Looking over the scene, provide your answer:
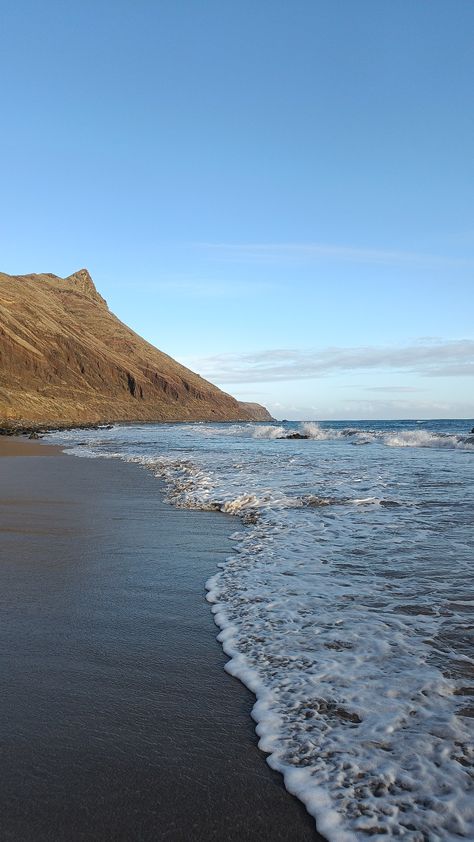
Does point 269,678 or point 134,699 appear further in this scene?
point 269,678

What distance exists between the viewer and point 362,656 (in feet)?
12.4

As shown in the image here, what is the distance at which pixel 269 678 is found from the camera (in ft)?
11.5

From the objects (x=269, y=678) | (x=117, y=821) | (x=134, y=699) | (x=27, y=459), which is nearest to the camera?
(x=117, y=821)

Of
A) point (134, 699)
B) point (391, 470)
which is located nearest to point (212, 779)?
point (134, 699)

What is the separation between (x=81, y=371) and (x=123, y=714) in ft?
305

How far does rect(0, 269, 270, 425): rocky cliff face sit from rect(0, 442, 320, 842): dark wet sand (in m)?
56.4

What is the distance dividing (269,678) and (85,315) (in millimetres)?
130525

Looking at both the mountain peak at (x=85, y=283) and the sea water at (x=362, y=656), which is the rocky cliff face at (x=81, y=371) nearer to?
the mountain peak at (x=85, y=283)

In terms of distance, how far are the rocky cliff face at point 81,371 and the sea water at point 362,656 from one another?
55.8 meters

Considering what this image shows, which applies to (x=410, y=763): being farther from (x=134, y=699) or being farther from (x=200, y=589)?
(x=200, y=589)

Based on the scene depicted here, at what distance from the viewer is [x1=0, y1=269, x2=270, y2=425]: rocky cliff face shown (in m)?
75.9

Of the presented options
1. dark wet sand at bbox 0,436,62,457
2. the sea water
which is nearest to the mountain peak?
dark wet sand at bbox 0,436,62,457

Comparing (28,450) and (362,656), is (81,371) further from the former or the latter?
(362,656)

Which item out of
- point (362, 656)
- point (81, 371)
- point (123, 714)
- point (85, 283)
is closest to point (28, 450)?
point (362, 656)
